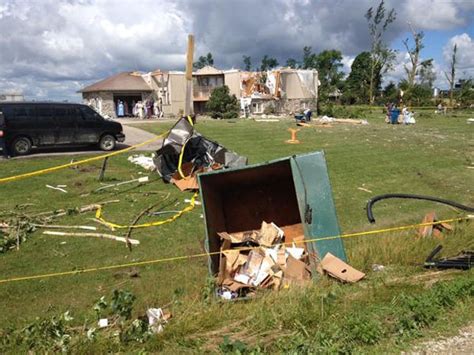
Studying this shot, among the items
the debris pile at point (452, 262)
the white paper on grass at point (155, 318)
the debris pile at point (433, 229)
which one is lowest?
the white paper on grass at point (155, 318)

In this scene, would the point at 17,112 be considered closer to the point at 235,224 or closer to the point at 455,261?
the point at 235,224

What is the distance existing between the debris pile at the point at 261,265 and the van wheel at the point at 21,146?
1182 centimetres

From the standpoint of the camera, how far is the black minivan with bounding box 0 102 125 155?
50.8 ft

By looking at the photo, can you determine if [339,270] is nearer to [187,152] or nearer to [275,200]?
[275,200]

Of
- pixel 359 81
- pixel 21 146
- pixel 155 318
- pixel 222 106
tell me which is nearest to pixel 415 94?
pixel 359 81

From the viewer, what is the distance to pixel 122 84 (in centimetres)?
4812

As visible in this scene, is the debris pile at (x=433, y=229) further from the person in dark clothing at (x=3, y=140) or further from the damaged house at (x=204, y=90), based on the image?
the damaged house at (x=204, y=90)

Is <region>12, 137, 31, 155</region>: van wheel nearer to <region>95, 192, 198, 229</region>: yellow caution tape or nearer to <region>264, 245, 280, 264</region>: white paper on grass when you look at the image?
<region>95, 192, 198, 229</region>: yellow caution tape

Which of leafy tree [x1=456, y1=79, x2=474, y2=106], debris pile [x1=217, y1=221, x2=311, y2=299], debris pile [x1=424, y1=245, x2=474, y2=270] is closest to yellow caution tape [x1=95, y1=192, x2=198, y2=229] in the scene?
debris pile [x1=217, y1=221, x2=311, y2=299]

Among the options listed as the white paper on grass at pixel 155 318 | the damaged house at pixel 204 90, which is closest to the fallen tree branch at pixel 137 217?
the white paper on grass at pixel 155 318

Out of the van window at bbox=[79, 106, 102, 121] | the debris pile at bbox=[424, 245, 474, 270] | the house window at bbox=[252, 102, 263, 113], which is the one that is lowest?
the debris pile at bbox=[424, 245, 474, 270]

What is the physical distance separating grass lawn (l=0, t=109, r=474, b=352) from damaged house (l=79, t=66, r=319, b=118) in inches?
1352

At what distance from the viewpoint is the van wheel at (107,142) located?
17484mm

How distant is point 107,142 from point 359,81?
238 feet
